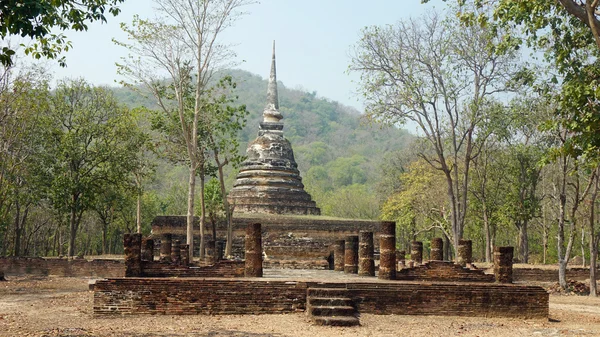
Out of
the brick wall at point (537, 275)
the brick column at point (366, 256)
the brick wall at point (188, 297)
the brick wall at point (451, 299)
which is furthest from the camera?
the brick wall at point (537, 275)

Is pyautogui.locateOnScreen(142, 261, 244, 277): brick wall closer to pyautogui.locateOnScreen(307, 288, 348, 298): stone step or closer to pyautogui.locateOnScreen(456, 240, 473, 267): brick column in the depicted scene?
pyautogui.locateOnScreen(307, 288, 348, 298): stone step

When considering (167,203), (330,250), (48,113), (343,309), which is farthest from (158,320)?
(167,203)

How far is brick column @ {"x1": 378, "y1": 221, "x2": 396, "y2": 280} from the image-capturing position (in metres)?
16.7

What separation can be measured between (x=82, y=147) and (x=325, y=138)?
10877 centimetres

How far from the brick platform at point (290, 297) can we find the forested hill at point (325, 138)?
141 ft

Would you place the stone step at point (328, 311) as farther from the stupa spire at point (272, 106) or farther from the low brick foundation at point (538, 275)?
the stupa spire at point (272, 106)

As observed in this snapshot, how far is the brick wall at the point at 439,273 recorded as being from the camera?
16875 mm

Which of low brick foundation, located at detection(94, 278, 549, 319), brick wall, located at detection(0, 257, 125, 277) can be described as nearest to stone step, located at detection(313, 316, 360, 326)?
low brick foundation, located at detection(94, 278, 549, 319)

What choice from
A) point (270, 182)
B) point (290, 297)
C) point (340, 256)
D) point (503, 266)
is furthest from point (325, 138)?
point (290, 297)

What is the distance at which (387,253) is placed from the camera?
55.0 ft

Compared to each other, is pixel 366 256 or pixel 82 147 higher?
pixel 82 147

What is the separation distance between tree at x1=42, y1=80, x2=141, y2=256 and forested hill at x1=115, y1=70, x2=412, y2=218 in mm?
29636

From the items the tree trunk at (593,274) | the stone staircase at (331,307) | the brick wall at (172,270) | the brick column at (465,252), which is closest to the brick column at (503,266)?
the brick column at (465,252)

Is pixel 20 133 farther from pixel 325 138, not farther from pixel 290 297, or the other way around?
pixel 325 138
